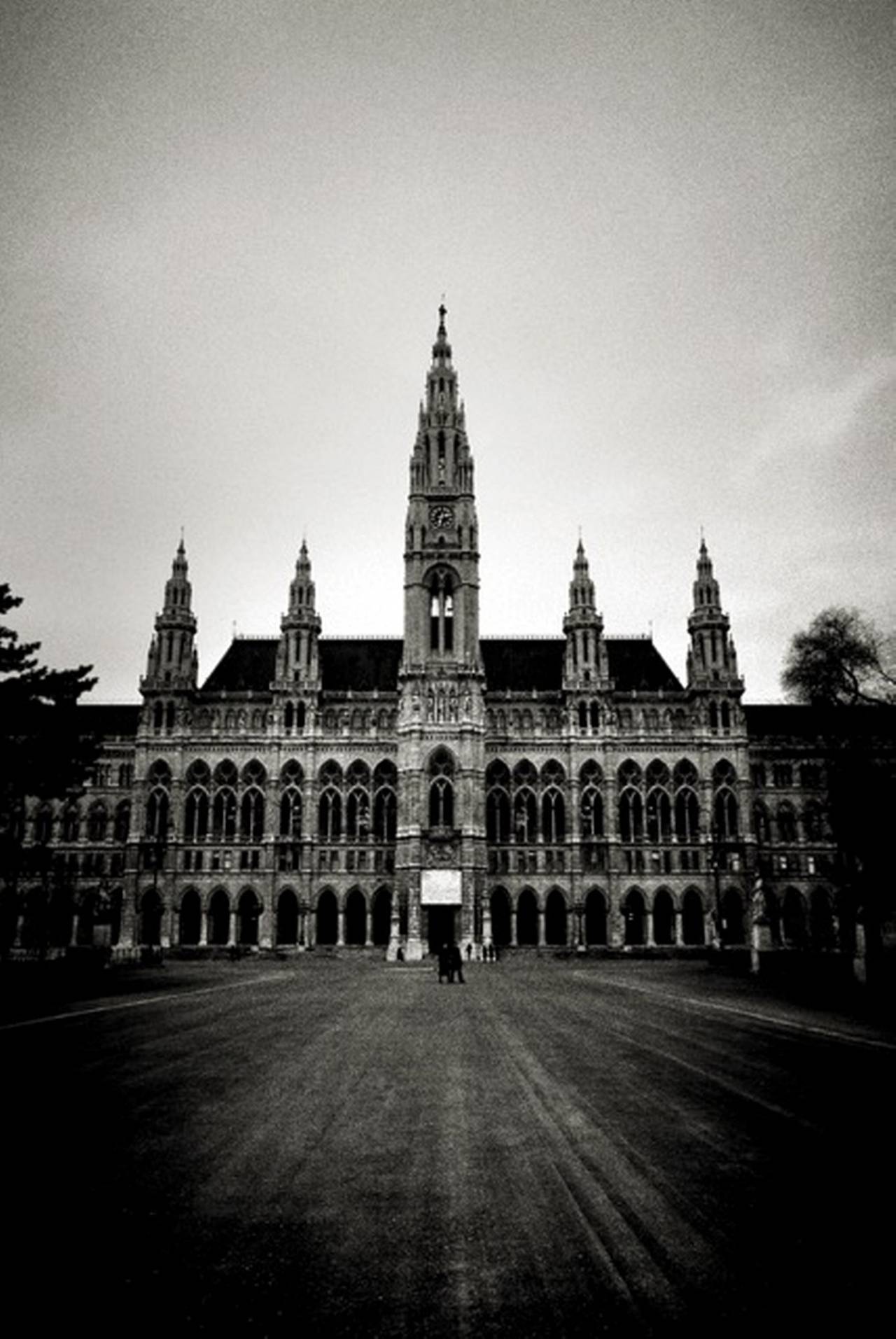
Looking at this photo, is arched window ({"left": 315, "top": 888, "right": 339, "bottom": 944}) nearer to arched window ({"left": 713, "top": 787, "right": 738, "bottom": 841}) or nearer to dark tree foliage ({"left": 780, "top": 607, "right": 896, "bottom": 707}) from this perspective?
arched window ({"left": 713, "top": 787, "right": 738, "bottom": 841})

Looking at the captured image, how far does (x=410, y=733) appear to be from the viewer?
72.9 m

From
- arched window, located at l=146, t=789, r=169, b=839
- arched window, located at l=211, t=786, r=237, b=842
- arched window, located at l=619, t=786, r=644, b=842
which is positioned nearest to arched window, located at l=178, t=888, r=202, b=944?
arched window, located at l=211, t=786, r=237, b=842

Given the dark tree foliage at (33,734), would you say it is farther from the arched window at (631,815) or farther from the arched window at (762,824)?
the arched window at (762,824)

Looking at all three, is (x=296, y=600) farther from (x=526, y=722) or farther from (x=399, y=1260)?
(x=399, y=1260)

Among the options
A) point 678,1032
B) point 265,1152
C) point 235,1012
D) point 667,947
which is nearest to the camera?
point 265,1152

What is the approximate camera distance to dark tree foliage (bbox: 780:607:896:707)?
39219 millimetres

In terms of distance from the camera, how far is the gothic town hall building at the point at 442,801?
72750 millimetres

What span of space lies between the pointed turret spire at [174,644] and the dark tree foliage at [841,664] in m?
53.3

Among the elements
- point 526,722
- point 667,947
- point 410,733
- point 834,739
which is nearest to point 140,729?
point 410,733

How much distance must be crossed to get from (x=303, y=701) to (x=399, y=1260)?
7173 cm

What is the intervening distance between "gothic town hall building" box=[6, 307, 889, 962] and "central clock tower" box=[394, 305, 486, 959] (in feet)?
0.55

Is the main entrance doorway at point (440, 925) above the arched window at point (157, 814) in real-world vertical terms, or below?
below

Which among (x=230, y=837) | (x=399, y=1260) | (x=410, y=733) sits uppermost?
(x=410, y=733)

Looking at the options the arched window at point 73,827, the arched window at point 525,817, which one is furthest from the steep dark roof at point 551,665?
the arched window at point 73,827
